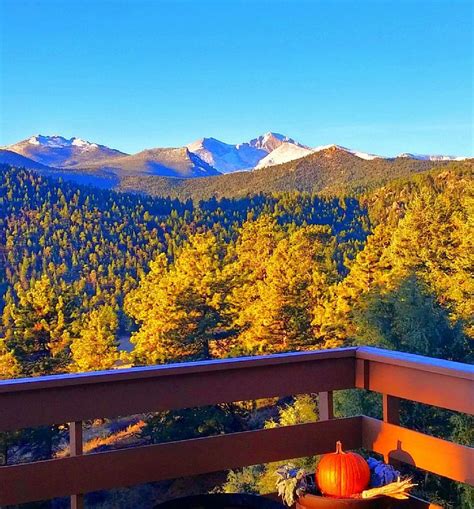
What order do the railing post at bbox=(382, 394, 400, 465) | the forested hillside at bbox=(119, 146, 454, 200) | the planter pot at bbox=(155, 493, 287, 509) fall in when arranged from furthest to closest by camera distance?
the forested hillside at bbox=(119, 146, 454, 200) < the railing post at bbox=(382, 394, 400, 465) < the planter pot at bbox=(155, 493, 287, 509)

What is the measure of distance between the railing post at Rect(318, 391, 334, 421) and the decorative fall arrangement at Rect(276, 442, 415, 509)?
548 millimetres

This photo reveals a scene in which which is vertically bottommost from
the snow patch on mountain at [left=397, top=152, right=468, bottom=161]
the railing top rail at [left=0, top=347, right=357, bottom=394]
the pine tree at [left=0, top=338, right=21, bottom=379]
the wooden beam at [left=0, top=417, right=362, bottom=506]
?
the pine tree at [left=0, top=338, right=21, bottom=379]

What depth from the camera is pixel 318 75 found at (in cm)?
4878

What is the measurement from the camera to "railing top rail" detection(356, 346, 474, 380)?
1.63 m

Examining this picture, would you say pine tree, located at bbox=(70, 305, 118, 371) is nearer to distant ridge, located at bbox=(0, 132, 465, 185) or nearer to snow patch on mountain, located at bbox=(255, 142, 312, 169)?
distant ridge, located at bbox=(0, 132, 465, 185)

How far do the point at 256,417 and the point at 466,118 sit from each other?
25.0 metres

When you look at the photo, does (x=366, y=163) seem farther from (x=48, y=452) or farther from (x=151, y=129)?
(x=48, y=452)

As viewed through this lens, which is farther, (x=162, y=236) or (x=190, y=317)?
(x=162, y=236)

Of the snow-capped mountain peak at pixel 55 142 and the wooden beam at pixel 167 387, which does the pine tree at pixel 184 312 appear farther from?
the snow-capped mountain peak at pixel 55 142

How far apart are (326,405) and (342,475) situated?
65 centimetres

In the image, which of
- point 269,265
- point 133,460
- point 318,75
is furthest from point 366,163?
point 133,460

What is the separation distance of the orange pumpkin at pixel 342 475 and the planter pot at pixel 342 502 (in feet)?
0.12

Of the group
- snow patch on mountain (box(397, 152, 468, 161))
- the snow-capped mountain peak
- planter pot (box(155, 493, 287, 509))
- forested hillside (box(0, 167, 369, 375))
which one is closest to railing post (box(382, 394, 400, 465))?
planter pot (box(155, 493, 287, 509))

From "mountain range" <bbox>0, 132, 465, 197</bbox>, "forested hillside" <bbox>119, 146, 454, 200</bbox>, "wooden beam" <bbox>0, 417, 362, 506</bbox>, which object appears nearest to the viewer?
"wooden beam" <bbox>0, 417, 362, 506</bbox>
